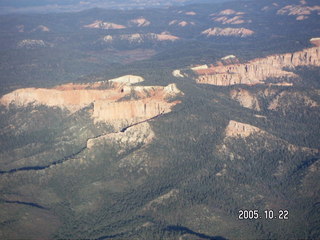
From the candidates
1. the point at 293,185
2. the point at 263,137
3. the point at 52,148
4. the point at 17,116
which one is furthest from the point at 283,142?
the point at 17,116

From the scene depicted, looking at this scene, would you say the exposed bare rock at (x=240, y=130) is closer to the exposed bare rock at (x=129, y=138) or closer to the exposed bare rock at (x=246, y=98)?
the exposed bare rock at (x=129, y=138)

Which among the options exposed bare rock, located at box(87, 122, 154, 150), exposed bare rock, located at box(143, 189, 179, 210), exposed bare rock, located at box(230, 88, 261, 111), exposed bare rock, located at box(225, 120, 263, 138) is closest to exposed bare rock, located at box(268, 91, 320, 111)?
exposed bare rock, located at box(230, 88, 261, 111)

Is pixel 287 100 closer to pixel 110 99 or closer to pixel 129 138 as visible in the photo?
pixel 110 99

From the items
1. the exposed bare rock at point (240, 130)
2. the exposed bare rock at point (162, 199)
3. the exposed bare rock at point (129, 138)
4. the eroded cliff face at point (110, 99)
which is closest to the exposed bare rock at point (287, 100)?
the eroded cliff face at point (110, 99)

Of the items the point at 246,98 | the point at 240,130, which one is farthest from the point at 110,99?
the point at 246,98

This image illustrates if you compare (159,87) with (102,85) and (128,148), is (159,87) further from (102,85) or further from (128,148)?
(128,148)
